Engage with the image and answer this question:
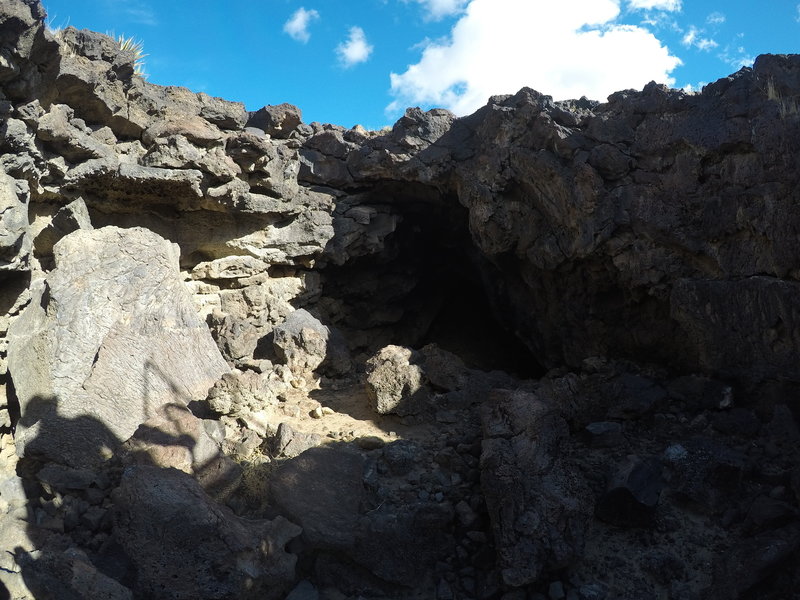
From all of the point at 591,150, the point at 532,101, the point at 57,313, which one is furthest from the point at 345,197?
the point at 57,313

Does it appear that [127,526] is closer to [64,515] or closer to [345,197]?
[64,515]

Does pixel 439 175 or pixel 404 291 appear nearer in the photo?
pixel 439 175

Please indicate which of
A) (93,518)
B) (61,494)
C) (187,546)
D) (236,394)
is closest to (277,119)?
(236,394)

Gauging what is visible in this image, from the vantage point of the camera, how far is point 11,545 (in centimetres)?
378

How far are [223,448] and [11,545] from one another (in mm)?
1736

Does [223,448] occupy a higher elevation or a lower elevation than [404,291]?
lower

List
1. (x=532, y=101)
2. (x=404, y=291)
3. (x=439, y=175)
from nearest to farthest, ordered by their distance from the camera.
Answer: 1. (x=532, y=101)
2. (x=439, y=175)
3. (x=404, y=291)

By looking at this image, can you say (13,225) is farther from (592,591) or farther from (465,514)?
(592,591)

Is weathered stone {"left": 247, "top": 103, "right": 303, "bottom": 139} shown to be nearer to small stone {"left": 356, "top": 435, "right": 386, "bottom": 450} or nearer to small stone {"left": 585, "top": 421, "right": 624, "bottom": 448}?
small stone {"left": 356, "top": 435, "right": 386, "bottom": 450}

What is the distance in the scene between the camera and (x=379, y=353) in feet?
21.2

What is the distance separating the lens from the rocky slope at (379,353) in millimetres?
3969

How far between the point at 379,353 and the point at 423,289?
170 inches

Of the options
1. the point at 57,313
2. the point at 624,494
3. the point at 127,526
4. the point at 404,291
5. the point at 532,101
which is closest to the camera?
the point at 127,526

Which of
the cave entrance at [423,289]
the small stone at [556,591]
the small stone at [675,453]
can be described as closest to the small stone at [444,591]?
the small stone at [556,591]
